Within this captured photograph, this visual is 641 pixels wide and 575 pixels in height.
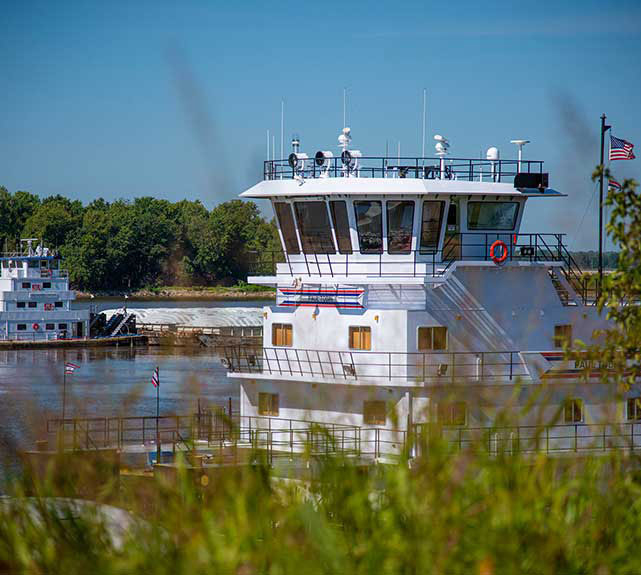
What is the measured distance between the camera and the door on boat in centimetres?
2458

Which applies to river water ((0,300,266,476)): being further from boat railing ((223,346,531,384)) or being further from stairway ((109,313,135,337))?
boat railing ((223,346,531,384))

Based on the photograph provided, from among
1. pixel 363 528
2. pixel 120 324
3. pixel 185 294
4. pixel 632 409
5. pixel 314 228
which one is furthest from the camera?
pixel 185 294

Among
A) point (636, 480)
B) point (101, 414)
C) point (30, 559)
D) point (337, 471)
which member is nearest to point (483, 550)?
→ point (337, 471)

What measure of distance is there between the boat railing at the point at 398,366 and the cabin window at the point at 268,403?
1.64 ft

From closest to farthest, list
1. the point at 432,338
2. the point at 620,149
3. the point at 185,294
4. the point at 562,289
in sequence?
the point at 432,338, the point at 562,289, the point at 620,149, the point at 185,294

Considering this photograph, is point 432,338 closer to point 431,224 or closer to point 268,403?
point 431,224

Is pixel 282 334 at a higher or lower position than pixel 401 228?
lower

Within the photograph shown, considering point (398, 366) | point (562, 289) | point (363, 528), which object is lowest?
point (398, 366)

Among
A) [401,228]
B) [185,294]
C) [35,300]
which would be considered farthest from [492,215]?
[185,294]

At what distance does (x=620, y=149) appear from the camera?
2808cm

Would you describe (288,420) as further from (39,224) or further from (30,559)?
(39,224)

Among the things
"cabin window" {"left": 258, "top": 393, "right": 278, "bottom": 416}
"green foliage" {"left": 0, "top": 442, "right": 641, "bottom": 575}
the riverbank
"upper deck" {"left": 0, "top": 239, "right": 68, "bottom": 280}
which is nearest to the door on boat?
"cabin window" {"left": 258, "top": 393, "right": 278, "bottom": 416}

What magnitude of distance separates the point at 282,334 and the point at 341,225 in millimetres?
2766

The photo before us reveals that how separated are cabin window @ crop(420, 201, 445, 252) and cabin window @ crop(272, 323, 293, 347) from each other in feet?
11.1
